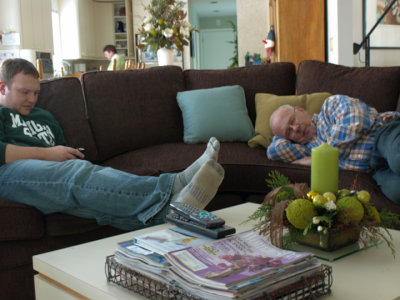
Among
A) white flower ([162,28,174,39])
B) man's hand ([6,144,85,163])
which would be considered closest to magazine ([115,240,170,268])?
man's hand ([6,144,85,163])

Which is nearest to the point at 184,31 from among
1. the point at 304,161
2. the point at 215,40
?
the point at 304,161

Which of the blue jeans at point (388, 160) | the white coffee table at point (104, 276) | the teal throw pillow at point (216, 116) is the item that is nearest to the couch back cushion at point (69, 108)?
the teal throw pillow at point (216, 116)

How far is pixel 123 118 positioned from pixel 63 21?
24.7 feet

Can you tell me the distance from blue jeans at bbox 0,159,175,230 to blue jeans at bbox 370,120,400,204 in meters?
0.87

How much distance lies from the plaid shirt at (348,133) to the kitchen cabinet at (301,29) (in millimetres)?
2708

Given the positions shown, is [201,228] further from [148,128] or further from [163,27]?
[163,27]

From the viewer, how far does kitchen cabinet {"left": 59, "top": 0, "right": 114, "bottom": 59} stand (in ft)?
30.7

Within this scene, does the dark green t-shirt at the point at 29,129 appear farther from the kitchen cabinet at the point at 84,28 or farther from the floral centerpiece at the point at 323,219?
the kitchen cabinet at the point at 84,28

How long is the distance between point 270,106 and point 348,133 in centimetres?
64

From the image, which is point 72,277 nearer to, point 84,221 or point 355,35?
point 84,221

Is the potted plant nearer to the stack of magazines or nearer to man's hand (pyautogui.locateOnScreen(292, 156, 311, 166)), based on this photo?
man's hand (pyautogui.locateOnScreen(292, 156, 311, 166))

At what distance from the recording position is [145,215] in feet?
5.31

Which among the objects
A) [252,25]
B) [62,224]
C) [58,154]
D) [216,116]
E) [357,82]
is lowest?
[62,224]

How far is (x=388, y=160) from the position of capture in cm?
190
